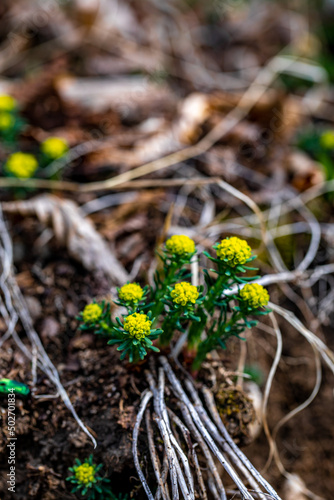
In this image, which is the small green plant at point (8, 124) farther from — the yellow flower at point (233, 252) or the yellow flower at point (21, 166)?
the yellow flower at point (233, 252)

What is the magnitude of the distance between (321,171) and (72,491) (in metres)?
2.63

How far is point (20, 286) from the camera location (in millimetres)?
2299

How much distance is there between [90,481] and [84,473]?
4 cm

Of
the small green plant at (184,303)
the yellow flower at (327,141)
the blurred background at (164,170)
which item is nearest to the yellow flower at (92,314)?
the small green plant at (184,303)

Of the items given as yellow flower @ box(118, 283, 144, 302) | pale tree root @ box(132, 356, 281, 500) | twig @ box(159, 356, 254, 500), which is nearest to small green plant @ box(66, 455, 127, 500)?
pale tree root @ box(132, 356, 281, 500)

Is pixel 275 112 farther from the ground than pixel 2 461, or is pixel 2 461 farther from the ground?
pixel 275 112

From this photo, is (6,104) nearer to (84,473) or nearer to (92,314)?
(92,314)

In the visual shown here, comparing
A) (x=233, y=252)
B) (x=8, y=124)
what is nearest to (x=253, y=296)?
(x=233, y=252)

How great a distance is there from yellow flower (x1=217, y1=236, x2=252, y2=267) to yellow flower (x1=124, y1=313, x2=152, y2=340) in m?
0.39

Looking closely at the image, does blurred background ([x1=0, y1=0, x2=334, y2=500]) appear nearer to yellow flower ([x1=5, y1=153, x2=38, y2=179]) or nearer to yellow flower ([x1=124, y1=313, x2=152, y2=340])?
yellow flower ([x1=5, y1=153, x2=38, y2=179])

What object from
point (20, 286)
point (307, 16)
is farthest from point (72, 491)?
point (307, 16)

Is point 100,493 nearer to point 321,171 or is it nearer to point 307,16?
point 321,171

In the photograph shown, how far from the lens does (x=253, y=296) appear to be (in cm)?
161

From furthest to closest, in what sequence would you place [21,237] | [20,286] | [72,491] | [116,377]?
[21,237]
[20,286]
[116,377]
[72,491]
